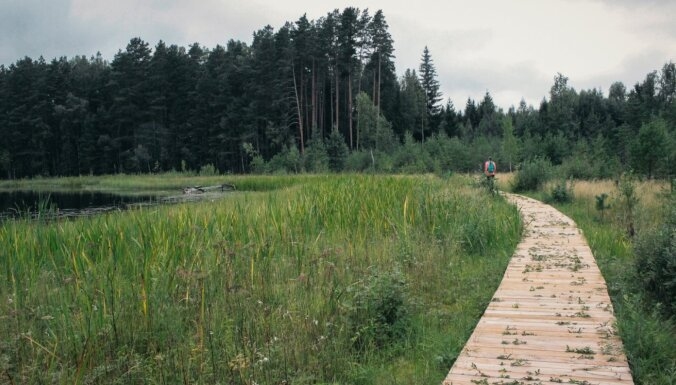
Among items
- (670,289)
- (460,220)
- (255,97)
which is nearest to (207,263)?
(670,289)

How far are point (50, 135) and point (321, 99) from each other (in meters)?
30.2

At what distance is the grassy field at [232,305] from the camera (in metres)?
3.88

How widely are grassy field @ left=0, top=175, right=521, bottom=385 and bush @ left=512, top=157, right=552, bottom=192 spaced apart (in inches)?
535

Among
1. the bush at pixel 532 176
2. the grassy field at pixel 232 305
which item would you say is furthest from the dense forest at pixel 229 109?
the grassy field at pixel 232 305

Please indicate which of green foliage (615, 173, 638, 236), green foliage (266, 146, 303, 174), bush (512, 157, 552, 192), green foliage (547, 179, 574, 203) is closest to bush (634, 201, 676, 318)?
green foliage (615, 173, 638, 236)

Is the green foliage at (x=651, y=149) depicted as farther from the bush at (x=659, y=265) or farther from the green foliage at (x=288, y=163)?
the bush at (x=659, y=265)

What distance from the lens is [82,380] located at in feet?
11.7

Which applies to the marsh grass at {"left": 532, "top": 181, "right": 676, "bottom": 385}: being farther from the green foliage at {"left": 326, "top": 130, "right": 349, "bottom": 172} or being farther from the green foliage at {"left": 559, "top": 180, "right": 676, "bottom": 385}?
the green foliage at {"left": 326, "top": 130, "right": 349, "bottom": 172}

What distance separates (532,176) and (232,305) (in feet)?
60.2

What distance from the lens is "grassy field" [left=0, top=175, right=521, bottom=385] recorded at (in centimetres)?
388

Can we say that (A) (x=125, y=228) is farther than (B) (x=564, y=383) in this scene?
Yes

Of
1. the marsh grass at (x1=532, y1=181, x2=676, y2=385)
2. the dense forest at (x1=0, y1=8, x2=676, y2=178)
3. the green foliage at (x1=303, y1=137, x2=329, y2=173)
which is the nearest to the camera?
the marsh grass at (x1=532, y1=181, x2=676, y2=385)

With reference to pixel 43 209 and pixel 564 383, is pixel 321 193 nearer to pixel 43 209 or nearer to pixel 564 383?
pixel 43 209

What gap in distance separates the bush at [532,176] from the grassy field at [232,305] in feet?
44.6
